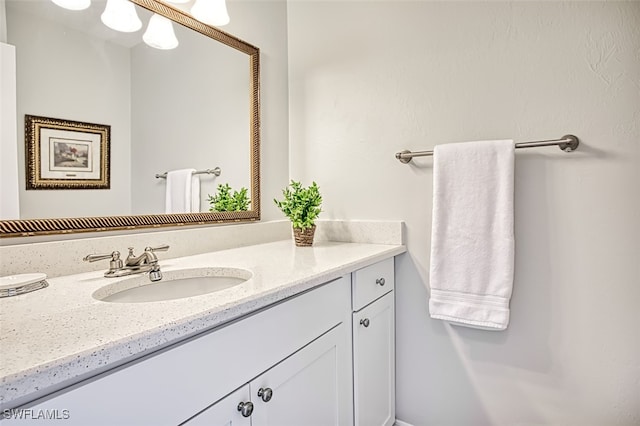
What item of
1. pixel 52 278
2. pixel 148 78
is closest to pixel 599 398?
pixel 52 278

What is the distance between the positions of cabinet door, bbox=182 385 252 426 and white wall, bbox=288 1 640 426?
959 mm

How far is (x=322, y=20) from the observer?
1763mm

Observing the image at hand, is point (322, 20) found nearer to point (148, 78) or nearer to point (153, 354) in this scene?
point (148, 78)

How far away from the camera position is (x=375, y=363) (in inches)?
54.4

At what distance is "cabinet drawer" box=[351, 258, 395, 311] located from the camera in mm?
1240

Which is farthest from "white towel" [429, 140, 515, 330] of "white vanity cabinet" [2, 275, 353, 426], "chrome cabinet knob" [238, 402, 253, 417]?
"chrome cabinet knob" [238, 402, 253, 417]

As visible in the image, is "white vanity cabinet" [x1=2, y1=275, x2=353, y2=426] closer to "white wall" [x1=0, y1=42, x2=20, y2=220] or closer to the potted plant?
the potted plant

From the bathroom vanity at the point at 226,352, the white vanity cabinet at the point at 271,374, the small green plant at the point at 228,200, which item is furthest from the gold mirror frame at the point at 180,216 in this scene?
the white vanity cabinet at the point at 271,374

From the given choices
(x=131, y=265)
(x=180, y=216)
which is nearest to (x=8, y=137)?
(x=131, y=265)

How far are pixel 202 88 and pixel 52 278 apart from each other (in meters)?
0.87

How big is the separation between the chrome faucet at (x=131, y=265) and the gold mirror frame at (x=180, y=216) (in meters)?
0.11

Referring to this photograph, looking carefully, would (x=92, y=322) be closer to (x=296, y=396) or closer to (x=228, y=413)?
(x=228, y=413)

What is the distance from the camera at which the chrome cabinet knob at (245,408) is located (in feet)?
2.45

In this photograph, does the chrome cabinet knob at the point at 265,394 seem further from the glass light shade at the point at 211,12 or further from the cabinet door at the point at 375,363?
the glass light shade at the point at 211,12
